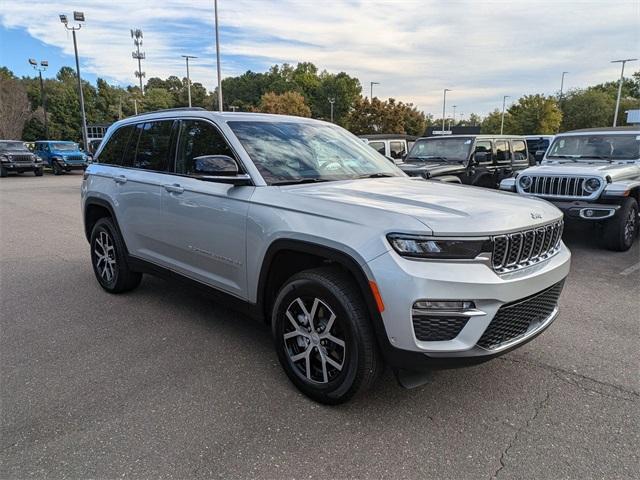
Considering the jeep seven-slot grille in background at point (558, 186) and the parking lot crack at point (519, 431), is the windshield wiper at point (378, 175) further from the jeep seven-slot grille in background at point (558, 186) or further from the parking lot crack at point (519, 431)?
the jeep seven-slot grille in background at point (558, 186)

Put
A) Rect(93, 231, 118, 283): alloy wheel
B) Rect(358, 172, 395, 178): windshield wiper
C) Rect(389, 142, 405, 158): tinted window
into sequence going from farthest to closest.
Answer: Rect(389, 142, 405, 158): tinted window
Rect(93, 231, 118, 283): alloy wheel
Rect(358, 172, 395, 178): windshield wiper

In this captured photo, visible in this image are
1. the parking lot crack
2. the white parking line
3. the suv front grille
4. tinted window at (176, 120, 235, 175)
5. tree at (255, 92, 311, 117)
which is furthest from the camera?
tree at (255, 92, 311, 117)

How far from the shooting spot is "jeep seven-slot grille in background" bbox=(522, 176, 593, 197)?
7.21 metres

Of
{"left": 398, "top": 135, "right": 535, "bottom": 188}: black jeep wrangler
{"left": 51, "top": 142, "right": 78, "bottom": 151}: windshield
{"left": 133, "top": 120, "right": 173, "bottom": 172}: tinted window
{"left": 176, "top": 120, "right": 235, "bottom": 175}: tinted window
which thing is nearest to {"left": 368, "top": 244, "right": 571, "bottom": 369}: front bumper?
{"left": 176, "top": 120, "right": 235, "bottom": 175}: tinted window

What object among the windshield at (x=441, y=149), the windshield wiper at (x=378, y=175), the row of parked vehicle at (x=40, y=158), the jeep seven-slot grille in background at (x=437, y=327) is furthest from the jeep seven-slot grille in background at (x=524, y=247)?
the row of parked vehicle at (x=40, y=158)

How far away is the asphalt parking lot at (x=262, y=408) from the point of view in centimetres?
246

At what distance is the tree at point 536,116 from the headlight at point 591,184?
153 ft

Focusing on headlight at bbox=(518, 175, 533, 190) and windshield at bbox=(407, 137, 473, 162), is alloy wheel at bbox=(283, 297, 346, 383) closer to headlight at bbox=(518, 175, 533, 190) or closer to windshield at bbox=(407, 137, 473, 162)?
headlight at bbox=(518, 175, 533, 190)

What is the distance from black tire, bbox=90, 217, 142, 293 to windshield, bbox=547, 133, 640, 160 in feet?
25.4

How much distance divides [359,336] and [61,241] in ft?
23.5

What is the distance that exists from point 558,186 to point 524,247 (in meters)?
5.27

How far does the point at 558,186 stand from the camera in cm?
739

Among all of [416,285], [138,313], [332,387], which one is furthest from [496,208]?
[138,313]

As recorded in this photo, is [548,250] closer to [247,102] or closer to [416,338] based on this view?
[416,338]
